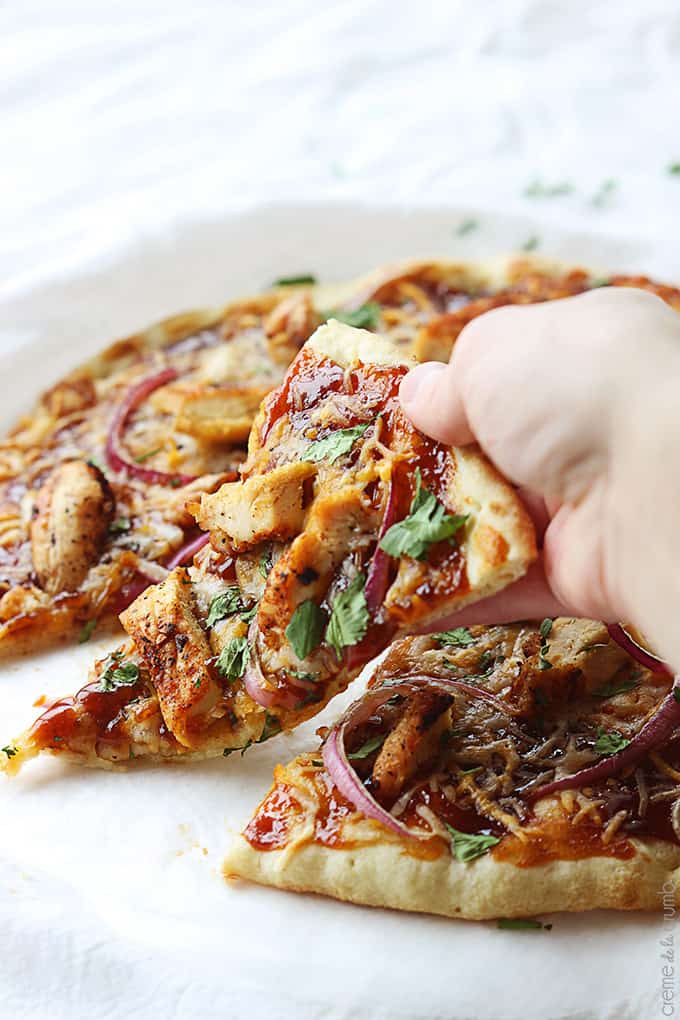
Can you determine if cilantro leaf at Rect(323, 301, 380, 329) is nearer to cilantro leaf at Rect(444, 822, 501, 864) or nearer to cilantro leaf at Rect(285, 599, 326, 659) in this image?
cilantro leaf at Rect(285, 599, 326, 659)

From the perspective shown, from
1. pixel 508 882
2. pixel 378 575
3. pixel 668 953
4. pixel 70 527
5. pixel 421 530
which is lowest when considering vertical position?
pixel 668 953

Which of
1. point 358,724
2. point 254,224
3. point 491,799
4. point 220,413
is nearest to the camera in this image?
point 491,799

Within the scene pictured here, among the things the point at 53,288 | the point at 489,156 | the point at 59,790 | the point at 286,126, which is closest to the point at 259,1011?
the point at 59,790

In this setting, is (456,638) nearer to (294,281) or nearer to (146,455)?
(146,455)

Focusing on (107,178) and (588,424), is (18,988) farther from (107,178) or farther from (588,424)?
(107,178)

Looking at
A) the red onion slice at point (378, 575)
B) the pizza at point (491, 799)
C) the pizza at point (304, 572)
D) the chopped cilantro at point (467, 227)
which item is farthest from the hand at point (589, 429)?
the chopped cilantro at point (467, 227)

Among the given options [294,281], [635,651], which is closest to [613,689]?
[635,651]

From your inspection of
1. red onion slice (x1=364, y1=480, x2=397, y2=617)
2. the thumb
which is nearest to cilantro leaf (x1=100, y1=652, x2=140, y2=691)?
red onion slice (x1=364, y1=480, x2=397, y2=617)
